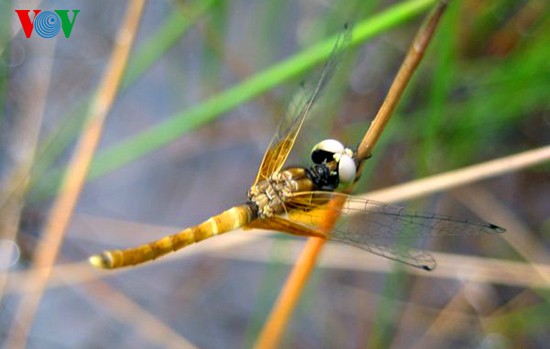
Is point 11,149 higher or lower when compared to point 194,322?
higher

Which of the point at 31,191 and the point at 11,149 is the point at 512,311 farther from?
the point at 11,149

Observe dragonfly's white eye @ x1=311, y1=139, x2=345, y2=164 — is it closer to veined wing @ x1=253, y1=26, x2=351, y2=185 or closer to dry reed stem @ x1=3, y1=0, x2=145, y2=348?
veined wing @ x1=253, y1=26, x2=351, y2=185

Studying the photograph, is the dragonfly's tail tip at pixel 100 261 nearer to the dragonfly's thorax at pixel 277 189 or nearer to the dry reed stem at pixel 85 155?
the dragonfly's thorax at pixel 277 189

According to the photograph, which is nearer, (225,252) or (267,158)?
(267,158)

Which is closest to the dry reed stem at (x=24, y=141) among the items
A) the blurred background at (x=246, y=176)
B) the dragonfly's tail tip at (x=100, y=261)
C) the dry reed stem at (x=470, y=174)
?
the blurred background at (x=246, y=176)

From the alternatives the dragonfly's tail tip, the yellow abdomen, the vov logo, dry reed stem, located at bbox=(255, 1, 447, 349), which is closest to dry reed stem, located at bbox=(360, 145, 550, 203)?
dry reed stem, located at bbox=(255, 1, 447, 349)

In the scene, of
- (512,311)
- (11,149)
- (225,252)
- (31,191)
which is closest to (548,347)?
(512,311)

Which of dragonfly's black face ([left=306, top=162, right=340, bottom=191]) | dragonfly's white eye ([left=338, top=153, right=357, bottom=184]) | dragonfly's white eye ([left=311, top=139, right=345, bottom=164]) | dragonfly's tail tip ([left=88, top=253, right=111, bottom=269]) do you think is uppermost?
dragonfly's white eye ([left=311, top=139, right=345, bottom=164])
